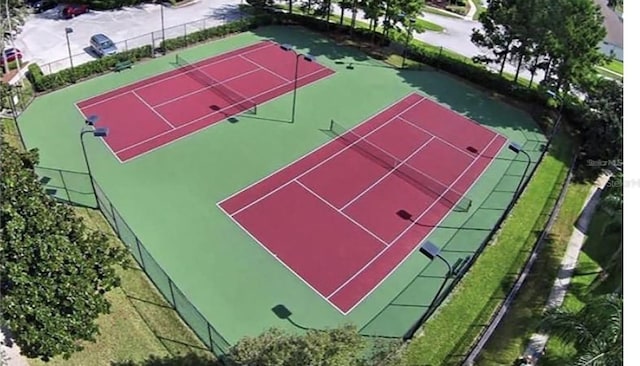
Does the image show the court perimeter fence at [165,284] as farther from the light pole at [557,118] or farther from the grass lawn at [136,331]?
the light pole at [557,118]

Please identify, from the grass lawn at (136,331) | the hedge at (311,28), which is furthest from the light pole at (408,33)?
the grass lawn at (136,331)

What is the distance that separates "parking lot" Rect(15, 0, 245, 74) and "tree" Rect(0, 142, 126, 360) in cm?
2036

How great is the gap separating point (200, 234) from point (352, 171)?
8393 mm

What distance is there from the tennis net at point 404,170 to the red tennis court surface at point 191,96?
20.0ft

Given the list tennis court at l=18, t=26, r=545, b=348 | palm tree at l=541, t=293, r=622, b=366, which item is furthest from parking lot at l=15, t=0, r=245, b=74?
palm tree at l=541, t=293, r=622, b=366

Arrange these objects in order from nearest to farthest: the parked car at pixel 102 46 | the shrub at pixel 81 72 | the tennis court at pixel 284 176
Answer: the tennis court at pixel 284 176
the shrub at pixel 81 72
the parked car at pixel 102 46

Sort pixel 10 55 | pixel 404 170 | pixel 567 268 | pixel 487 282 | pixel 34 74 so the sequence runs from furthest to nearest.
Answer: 1. pixel 10 55
2. pixel 34 74
3. pixel 404 170
4. pixel 567 268
5. pixel 487 282

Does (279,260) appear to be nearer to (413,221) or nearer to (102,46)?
(413,221)

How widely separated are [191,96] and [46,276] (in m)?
18.0

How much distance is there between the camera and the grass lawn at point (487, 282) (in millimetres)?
17516

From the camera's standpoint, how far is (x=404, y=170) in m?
26.1

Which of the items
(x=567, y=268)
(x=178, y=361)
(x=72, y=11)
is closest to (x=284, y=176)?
(x=178, y=361)

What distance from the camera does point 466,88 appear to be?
35000 millimetres

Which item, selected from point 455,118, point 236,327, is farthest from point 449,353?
point 455,118
